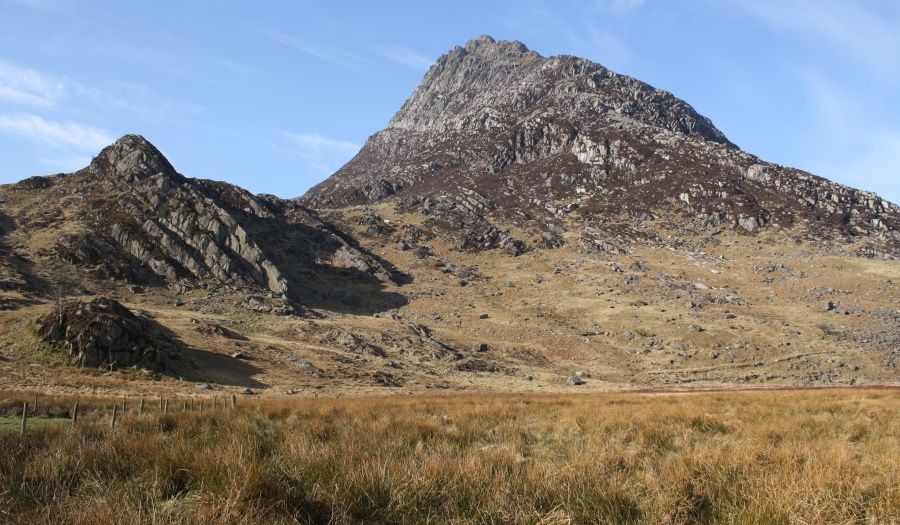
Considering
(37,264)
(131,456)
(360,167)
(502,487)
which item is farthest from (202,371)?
(360,167)

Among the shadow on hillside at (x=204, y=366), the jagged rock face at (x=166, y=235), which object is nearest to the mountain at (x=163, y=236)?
the jagged rock face at (x=166, y=235)

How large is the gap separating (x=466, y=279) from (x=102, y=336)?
54.6 metres

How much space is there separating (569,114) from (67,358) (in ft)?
448

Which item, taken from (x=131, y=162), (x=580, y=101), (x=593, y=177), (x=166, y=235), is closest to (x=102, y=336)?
(x=166, y=235)

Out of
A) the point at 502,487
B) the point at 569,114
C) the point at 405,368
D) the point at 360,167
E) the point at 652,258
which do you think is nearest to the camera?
the point at 502,487

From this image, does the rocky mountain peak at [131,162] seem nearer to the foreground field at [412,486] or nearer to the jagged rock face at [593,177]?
the jagged rock face at [593,177]

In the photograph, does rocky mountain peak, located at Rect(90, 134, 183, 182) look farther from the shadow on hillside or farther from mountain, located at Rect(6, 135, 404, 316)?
the shadow on hillside

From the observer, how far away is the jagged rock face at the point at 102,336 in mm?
33750

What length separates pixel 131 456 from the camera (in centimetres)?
531

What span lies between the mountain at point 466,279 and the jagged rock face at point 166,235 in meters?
0.34

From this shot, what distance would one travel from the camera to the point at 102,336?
1357 inches

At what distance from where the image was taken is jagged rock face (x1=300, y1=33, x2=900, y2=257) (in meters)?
101

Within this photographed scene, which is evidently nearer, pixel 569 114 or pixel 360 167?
pixel 569 114

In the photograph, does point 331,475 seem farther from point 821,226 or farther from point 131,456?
point 821,226
